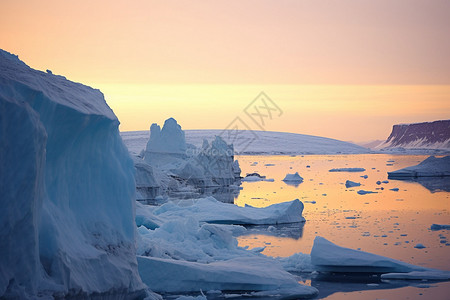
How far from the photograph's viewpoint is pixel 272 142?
8719 centimetres

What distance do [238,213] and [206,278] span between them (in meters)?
6.33

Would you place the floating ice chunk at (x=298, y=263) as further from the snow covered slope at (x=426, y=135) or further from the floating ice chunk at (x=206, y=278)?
the snow covered slope at (x=426, y=135)

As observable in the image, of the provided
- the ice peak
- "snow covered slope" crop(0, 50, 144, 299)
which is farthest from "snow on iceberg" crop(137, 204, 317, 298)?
the ice peak

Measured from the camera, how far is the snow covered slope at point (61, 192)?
3650mm

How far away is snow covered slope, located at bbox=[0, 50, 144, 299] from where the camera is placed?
3.65m

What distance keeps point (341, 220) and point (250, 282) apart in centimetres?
681

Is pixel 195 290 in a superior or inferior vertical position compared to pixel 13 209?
inferior

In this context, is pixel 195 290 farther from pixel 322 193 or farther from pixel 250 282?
pixel 322 193

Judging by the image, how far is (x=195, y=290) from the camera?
6.49 m

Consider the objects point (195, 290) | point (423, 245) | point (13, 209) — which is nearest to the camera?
point (13, 209)

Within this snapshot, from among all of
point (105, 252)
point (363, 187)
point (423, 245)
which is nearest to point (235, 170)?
point (363, 187)

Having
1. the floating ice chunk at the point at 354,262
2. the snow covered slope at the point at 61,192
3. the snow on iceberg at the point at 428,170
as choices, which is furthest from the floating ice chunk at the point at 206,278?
the snow on iceberg at the point at 428,170

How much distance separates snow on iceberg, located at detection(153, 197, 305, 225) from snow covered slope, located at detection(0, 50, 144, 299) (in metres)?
6.98

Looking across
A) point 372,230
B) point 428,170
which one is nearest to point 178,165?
point 428,170
